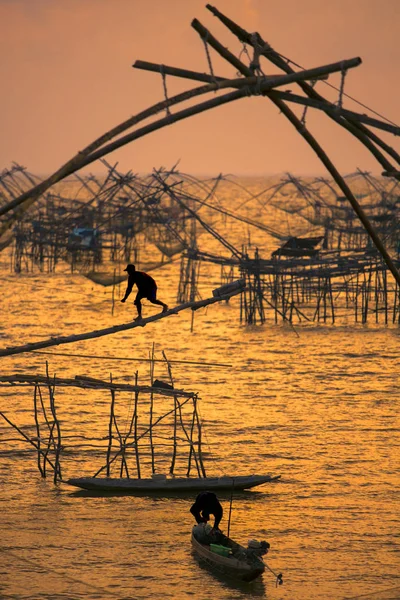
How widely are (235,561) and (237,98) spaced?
13.3ft

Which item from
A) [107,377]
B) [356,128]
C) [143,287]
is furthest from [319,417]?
[356,128]

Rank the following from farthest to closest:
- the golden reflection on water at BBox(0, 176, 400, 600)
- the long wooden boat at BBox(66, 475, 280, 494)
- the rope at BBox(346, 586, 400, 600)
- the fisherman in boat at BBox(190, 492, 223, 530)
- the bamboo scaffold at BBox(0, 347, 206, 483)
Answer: the long wooden boat at BBox(66, 475, 280, 494) < the bamboo scaffold at BBox(0, 347, 206, 483) < the fisherman in boat at BBox(190, 492, 223, 530) < the golden reflection on water at BBox(0, 176, 400, 600) < the rope at BBox(346, 586, 400, 600)

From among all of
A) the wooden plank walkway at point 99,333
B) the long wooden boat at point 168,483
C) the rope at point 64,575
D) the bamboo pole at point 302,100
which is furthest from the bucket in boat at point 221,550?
the bamboo pole at point 302,100

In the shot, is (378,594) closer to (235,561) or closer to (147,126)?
(235,561)

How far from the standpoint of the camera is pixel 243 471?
13.3m

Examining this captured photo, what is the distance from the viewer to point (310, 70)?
25.5 feet

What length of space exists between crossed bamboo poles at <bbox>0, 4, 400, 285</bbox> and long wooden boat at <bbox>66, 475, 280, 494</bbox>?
434 centimetres

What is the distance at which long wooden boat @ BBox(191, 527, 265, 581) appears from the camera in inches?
392

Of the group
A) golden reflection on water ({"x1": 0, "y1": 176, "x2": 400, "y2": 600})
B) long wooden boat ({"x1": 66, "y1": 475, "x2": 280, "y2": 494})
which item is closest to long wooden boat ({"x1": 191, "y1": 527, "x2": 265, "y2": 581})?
golden reflection on water ({"x1": 0, "y1": 176, "x2": 400, "y2": 600})

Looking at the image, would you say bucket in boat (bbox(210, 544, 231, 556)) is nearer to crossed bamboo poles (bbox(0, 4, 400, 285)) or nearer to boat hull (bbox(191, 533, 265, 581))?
boat hull (bbox(191, 533, 265, 581))

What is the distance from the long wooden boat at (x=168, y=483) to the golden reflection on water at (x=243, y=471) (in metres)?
0.15

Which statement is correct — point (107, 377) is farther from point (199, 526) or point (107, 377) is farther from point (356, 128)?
point (356, 128)

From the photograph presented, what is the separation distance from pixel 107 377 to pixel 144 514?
693 centimetres

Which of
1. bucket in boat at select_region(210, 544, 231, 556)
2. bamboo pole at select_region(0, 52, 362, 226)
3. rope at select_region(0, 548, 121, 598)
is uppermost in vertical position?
bamboo pole at select_region(0, 52, 362, 226)
